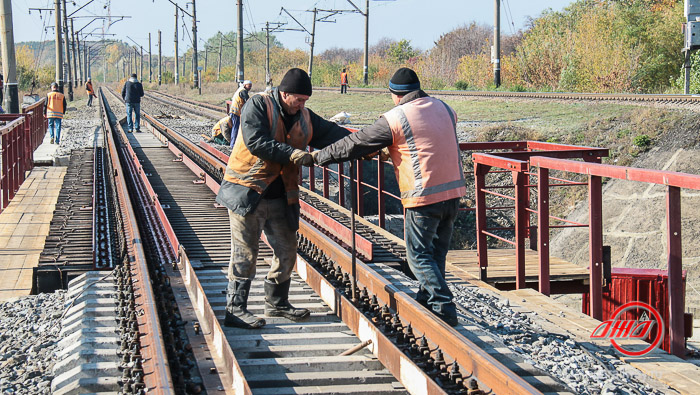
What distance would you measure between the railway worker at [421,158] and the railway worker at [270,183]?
322mm

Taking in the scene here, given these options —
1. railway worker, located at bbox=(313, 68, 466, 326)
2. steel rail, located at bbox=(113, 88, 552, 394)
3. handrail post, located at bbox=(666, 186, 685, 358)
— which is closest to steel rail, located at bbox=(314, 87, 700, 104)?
steel rail, located at bbox=(113, 88, 552, 394)

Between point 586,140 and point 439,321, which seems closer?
point 439,321

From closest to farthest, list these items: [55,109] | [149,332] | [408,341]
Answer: [149,332], [408,341], [55,109]

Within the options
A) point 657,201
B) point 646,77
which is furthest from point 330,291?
point 646,77

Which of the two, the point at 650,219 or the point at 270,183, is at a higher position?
the point at 270,183

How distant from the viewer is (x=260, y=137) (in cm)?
567

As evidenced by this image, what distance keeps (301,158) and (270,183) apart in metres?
0.41

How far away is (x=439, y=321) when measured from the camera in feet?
18.1

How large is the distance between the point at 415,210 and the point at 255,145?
119cm

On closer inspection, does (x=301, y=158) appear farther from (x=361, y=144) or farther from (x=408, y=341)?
(x=408, y=341)

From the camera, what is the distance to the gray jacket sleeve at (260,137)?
566cm

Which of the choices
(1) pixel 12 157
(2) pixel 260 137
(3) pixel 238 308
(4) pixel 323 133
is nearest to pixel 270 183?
(2) pixel 260 137

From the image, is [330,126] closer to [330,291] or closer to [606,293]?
[330,291]

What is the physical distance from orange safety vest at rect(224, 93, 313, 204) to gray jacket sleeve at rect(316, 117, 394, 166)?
305 mm
